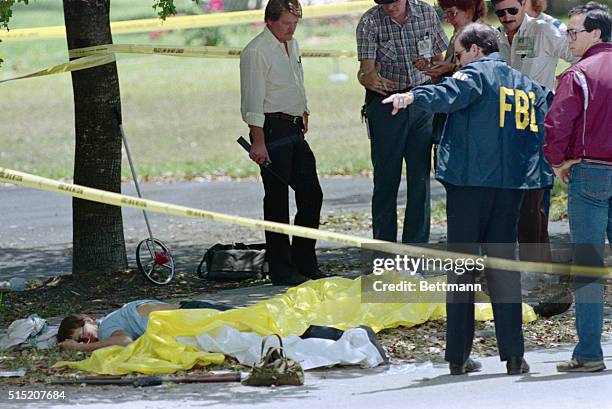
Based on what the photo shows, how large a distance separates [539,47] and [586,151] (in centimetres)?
221

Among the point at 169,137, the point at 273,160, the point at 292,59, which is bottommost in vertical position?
the point at 169,137

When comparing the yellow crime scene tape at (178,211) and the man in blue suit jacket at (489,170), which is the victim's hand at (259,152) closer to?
the yellow crime scene tape at (178,211)

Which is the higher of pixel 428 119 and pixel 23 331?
pixel 428 119

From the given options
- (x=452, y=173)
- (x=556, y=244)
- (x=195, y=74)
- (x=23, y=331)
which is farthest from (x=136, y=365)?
(x=195, y=74)

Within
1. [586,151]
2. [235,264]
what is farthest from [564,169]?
[235,264]

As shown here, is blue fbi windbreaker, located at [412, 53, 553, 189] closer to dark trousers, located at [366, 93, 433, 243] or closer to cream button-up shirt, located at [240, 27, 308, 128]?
dark trousers, located at [366, 93, 433, 243]

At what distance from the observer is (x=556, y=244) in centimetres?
1151

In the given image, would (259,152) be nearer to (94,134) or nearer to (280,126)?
(280,126)

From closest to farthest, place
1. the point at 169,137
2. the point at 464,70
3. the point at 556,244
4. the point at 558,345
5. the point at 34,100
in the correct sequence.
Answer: the point at 464,70 < the point at 558,345 < the point at 556,244 < the point at 169,137 < the point at 34,100

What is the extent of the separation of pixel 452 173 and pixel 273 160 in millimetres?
2947

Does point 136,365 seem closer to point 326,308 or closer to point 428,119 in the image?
point 326,308

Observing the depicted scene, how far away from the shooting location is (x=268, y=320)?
8.19 meters

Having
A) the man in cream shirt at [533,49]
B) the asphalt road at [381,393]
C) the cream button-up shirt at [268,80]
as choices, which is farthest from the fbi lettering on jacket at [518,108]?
the cream button-up shirt at [268,80]

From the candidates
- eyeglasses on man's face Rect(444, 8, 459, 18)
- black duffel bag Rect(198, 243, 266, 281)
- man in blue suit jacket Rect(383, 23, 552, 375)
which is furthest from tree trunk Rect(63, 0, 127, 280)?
man in blue suit jacket Rect(383, 23, 552, 375)
